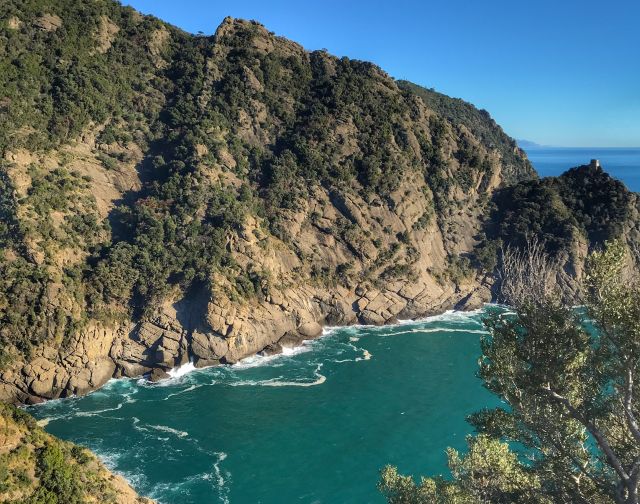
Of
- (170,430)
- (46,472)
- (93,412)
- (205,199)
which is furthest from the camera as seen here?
(205,199)

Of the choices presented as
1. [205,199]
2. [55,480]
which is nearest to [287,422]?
[55,480]

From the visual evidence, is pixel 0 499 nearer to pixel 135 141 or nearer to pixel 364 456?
pixel 364 456

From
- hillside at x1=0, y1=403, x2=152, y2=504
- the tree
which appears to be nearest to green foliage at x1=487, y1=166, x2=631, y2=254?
the tree

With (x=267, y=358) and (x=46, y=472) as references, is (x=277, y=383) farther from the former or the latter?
(x=46, y=472)

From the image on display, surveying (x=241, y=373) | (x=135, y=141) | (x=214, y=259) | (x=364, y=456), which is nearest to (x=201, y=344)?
(x=241, y=373)

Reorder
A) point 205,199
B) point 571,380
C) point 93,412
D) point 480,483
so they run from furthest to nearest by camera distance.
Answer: point 205,199 < point 93,412 < point 480,483 < point 571,380

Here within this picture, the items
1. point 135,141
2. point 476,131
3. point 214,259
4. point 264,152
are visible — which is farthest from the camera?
point 476,131
